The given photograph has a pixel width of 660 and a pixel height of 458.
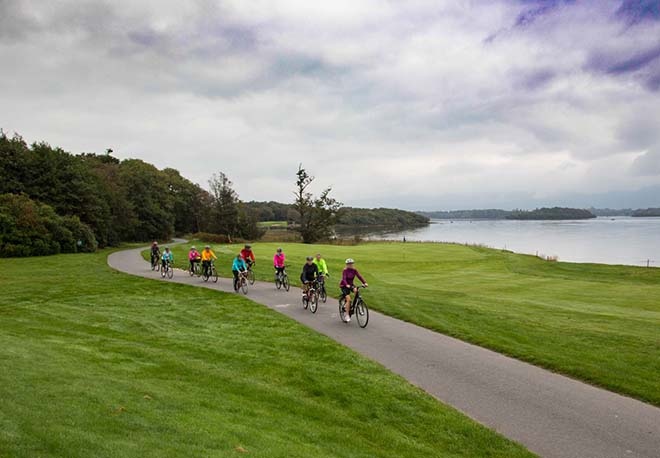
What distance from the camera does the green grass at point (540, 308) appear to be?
9.80 metres

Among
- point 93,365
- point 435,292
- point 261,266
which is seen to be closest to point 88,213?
point 261,266

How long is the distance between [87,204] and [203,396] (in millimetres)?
54083

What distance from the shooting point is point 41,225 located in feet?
134

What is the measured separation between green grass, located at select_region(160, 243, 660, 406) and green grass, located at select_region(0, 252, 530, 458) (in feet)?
12.5

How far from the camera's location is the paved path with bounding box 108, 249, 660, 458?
647 cm

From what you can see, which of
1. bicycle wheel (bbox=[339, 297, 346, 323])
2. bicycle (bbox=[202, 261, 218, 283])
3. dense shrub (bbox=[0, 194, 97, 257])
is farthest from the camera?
dense shrub (bbox=[0, 194, 97, 257])

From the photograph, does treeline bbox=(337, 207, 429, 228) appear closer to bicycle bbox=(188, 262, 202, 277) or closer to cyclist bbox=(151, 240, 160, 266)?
cyclist bbox=(151, 240, 160, 266)

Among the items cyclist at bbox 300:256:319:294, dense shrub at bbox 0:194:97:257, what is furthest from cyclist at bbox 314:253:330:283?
dense shrub at bbox 0:194:97:257

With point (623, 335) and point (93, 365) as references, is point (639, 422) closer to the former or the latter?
point (623, 335)

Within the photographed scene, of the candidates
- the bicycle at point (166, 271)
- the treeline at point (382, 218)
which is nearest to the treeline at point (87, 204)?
the bicycle at point (166, 271)

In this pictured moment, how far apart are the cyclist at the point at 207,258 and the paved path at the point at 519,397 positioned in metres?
12.7

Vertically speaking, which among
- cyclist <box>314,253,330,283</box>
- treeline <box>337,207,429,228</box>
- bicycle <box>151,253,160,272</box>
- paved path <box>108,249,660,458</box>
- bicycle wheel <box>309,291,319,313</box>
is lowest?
paved path <box>108,249,660,458</box>

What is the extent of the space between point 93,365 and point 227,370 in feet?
7.71

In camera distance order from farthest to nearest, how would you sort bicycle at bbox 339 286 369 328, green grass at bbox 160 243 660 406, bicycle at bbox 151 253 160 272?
bicycle at bbox 151 253 160 272, bicycle at bbox 339 286 369 328, green grass at bbox 160 243 660 406
